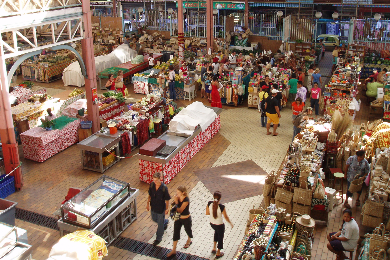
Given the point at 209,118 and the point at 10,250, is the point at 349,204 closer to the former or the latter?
the point at 209,118

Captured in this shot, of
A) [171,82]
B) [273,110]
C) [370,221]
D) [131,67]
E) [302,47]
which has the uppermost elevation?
[302,47]

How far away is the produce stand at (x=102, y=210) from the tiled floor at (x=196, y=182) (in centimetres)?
31

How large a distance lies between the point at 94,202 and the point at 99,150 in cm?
316

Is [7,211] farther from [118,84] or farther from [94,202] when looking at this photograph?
[118,84]

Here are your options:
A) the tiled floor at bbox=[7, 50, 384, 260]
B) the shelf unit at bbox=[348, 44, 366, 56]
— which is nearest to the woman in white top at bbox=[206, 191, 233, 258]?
the tiled floor at bbox=[7, 50, 384, 260]

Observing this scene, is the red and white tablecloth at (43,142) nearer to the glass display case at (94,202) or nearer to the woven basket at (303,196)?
the glass display case at (94,202)

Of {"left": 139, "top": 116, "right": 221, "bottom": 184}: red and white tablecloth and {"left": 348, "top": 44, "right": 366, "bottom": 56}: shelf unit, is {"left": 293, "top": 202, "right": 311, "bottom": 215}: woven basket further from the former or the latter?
{"left": 348, "top": 44, "right": 366, "bottom": 56}: shelf unit

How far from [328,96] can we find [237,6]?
14.5 m

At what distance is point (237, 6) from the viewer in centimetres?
2855

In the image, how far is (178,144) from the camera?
12156 millimetres

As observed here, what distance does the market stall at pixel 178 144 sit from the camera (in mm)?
11406

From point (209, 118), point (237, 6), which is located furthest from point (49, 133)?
point (237, 6)

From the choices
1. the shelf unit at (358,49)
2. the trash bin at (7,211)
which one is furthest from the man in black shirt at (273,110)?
the shelf unit at (358,49)

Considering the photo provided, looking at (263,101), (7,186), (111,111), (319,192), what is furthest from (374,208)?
(111,111)
